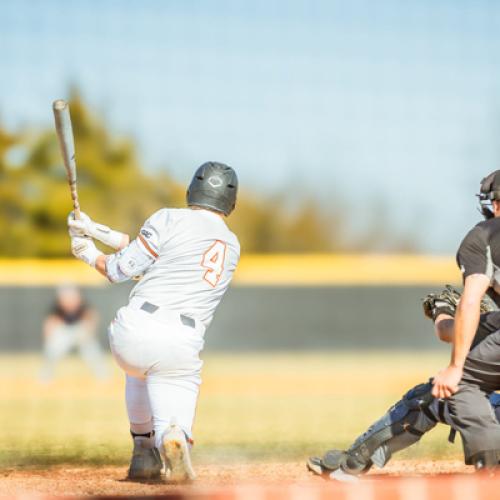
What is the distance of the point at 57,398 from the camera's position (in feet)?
49.8

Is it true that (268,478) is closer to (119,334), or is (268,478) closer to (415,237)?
(119,334)

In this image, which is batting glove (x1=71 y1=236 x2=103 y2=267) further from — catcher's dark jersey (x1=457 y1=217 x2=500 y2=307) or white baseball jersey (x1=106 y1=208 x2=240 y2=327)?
catcher's dark jersey (x1=457 y1=217 x2=500 y2=307)

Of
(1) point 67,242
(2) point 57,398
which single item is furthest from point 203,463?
(1) point 67,242

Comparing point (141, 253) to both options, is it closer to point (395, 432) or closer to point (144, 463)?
point (144, 463)

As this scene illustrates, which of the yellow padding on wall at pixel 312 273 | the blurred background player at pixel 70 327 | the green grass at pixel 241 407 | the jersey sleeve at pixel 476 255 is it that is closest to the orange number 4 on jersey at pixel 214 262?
the jersey sleeve at pixel 476 255

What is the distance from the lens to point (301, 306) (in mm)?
23328

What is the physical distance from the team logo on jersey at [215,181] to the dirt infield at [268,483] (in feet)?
5.24

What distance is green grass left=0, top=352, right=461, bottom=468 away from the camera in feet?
25.8

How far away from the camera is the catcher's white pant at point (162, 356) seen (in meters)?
5.20

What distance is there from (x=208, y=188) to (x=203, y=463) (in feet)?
7.09

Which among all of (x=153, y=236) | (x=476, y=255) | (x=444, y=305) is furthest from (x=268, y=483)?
(x=476, y=255)

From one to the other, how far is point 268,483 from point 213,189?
65.1 inches

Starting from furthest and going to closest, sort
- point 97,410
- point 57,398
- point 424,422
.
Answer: point 57,398, point 97,410, point 424,422

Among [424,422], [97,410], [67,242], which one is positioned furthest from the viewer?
[67,242]
